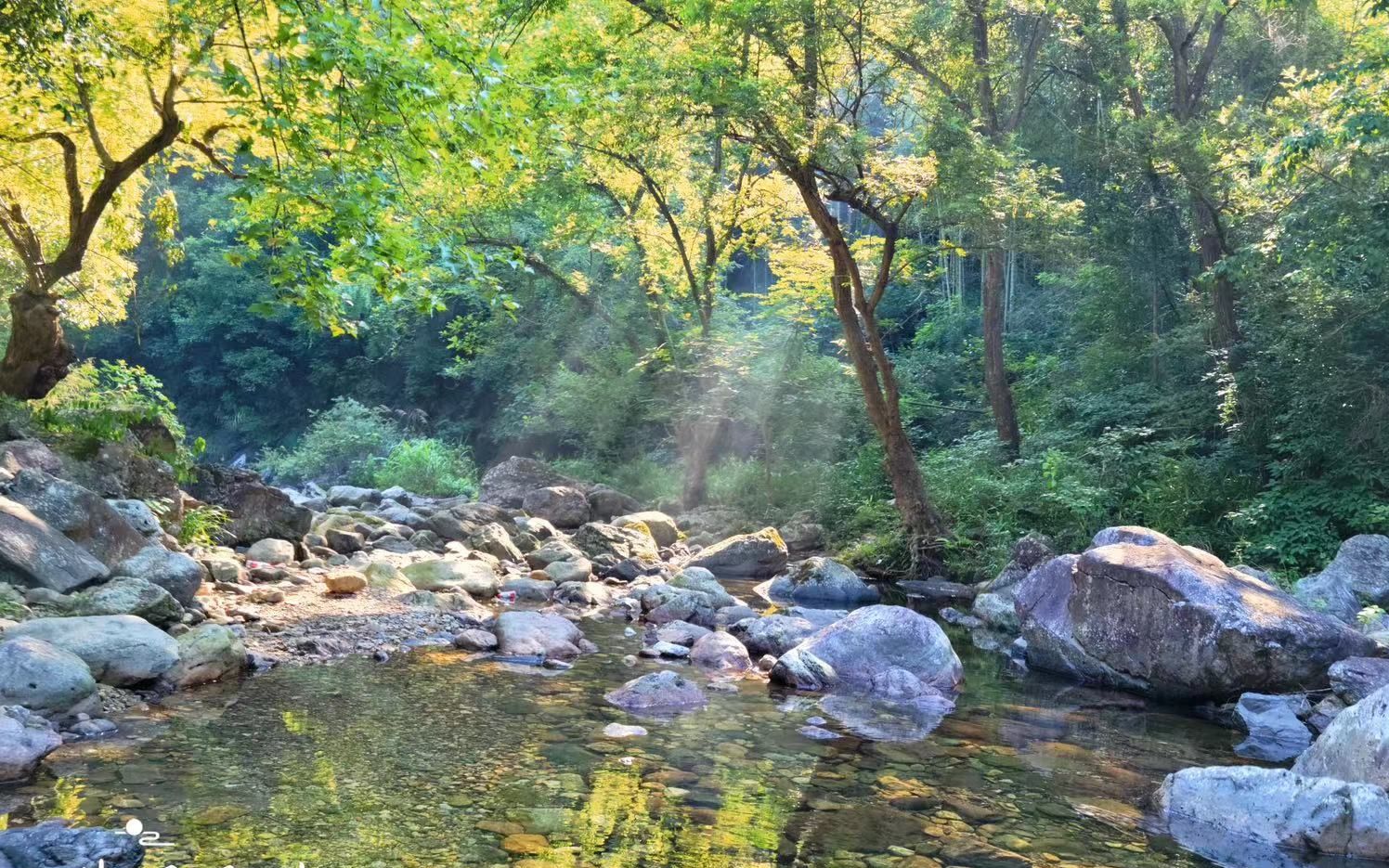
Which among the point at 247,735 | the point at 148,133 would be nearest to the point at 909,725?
the point at 247,735

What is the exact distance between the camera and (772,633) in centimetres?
827

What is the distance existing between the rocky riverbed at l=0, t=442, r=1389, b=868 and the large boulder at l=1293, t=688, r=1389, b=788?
0.04 ft

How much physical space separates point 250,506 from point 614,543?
462 cm

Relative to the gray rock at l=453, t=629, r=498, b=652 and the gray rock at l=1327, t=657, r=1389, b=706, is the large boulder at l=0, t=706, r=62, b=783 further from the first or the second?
the gray rock at l=1327, t=657, r=1389, b=706

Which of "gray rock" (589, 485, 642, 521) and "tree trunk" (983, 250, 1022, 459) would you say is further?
"gray rock" (589, 485, 642, 521)

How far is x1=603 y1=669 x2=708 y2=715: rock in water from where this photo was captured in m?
6.16

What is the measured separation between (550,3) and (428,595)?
5.91 metres

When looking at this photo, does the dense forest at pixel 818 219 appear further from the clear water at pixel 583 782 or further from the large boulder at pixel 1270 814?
the large boulder at pixel 1270 814

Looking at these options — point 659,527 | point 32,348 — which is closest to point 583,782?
point 32,348

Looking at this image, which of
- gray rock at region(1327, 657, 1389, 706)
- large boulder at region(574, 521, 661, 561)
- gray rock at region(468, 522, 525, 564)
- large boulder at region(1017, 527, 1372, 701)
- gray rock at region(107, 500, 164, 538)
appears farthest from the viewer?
large boulder at region(574, 521, 661, 561)

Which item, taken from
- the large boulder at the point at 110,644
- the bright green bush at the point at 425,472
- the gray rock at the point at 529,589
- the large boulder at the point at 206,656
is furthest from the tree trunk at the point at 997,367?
the large boulder at the point at 110,644

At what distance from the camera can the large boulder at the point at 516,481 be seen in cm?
1980

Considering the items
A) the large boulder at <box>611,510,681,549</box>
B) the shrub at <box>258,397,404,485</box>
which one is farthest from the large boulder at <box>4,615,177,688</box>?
the shrub at <box>258,397,404,485</box>

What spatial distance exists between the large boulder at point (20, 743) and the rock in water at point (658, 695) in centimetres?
298
